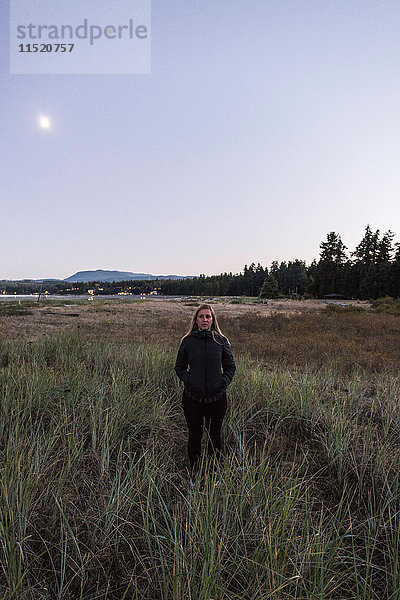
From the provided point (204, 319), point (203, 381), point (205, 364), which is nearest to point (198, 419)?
point (203, 381)

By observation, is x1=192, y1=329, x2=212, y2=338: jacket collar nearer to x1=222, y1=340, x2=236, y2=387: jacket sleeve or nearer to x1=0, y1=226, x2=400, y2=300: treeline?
x1=222, y1=340, x2=236, y2=387: jacket sleeve

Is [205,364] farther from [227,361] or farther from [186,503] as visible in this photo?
[186,503]

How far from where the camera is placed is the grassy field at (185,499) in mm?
1584

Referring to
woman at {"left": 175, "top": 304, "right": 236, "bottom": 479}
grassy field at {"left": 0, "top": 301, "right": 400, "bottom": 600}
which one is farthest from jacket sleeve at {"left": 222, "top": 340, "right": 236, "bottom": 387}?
grassy field at {"left": 0, "top": 301, "right": 400, "bottom": 600}

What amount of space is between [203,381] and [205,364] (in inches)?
6.6

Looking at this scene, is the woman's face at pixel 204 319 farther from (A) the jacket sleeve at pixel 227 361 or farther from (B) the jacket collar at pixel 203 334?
(A) the jacket sleeve at pixel 227 361

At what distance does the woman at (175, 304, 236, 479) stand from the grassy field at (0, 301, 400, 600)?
0.94ft

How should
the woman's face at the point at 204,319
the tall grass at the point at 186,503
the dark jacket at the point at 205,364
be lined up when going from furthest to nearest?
the woman's face at the point at 204,319 → the dark jacket at the point at 205,364 → the tall grass at the point at 186,503

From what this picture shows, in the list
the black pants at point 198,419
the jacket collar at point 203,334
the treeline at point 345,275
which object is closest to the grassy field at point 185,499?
the black pants at point 198,419

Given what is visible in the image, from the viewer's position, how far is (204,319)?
2945 millimetres

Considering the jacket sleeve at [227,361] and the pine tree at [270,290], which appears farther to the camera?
the pine tree at [270,290]

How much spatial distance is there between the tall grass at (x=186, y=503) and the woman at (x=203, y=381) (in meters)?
0.27

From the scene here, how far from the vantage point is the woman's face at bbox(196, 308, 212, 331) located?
294 centimetres

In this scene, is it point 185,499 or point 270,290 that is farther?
point 270,290
